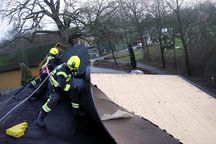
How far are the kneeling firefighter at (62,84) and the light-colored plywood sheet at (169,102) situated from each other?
13.0 ft

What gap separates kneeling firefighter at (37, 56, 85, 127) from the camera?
6863 millimetres

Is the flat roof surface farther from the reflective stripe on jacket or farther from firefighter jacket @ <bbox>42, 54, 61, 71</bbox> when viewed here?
firefighter jacket @ <bbox>42, 54, 61, 71</bbox>

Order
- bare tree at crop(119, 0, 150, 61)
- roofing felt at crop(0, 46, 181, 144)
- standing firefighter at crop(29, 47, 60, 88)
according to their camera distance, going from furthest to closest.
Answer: bare tree at crop(119, 0, 150, 61), standing firefighter at crop(29, 47, 60, 88), roofing felt at crop(0, 46, 181, 144)

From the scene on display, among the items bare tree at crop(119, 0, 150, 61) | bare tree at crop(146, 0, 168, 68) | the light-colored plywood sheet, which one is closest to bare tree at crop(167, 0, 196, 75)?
bare tree at crop(146, 0, 168, 68)

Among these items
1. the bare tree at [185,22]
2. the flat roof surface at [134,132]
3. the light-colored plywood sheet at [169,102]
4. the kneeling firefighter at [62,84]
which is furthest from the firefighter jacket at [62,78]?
the bare tree at [185,22]

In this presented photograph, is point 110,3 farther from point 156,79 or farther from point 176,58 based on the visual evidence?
point 156,79

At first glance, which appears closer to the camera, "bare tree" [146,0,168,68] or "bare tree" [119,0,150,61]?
"bare tree" [146,0,168,68]

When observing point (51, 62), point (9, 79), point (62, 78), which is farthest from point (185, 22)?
point (62, 78)

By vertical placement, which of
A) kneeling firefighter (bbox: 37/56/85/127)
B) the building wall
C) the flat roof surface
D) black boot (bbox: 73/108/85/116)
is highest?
kneeling firefighter (bbox: 37/56/85/127)

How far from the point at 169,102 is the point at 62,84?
23.6 feet

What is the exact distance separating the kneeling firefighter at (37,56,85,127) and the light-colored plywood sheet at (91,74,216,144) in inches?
156

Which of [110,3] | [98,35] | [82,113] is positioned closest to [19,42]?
[98,35]

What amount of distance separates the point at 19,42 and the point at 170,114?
1952 cm

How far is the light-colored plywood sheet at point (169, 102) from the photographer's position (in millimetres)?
10164
